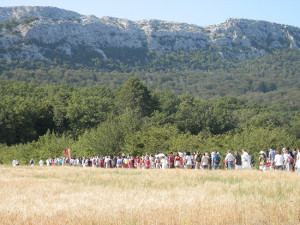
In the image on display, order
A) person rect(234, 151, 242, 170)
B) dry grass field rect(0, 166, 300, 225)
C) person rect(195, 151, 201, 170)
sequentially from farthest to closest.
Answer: person rect(195, 151, 201, 170) < person rect(234, 151, 242, 170) < dry grass field rect(0, 166, 300, 225)

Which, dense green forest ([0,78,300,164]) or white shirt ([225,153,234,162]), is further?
dense green forest ([0,78,300,164])

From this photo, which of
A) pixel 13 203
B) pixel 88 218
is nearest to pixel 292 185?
pixel 88 218

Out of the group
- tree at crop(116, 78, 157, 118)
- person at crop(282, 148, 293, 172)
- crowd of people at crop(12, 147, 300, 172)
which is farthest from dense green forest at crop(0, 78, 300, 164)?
person at crop(282, 148, 293, 172)

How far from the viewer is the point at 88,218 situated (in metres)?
11.0

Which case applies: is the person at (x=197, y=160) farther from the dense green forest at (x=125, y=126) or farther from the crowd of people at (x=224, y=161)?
the dense green forest at (x=125, y=126)

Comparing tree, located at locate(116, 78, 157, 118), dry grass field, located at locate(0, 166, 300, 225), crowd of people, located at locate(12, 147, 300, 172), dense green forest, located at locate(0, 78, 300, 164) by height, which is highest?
tree, located at locate(116, 78, 157, 118)

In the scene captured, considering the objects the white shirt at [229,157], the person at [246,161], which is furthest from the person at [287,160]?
the white shirt at [229,157]

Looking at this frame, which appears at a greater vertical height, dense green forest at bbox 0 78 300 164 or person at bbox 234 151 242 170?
dense green forest at bbox 0 78 300 164

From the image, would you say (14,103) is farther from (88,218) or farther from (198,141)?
(88,218)

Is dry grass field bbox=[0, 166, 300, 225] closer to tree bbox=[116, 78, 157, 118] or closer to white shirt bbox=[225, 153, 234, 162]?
white shirt bbox=[225, 153, 234, 162]

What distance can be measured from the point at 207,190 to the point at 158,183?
4.30m

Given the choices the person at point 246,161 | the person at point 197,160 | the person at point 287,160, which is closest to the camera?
the person at point 287,160

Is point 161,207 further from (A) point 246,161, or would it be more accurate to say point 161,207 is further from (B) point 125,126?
(B) point 125,126

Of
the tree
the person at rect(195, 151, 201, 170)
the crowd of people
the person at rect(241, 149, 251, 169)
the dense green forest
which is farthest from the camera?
the tree
